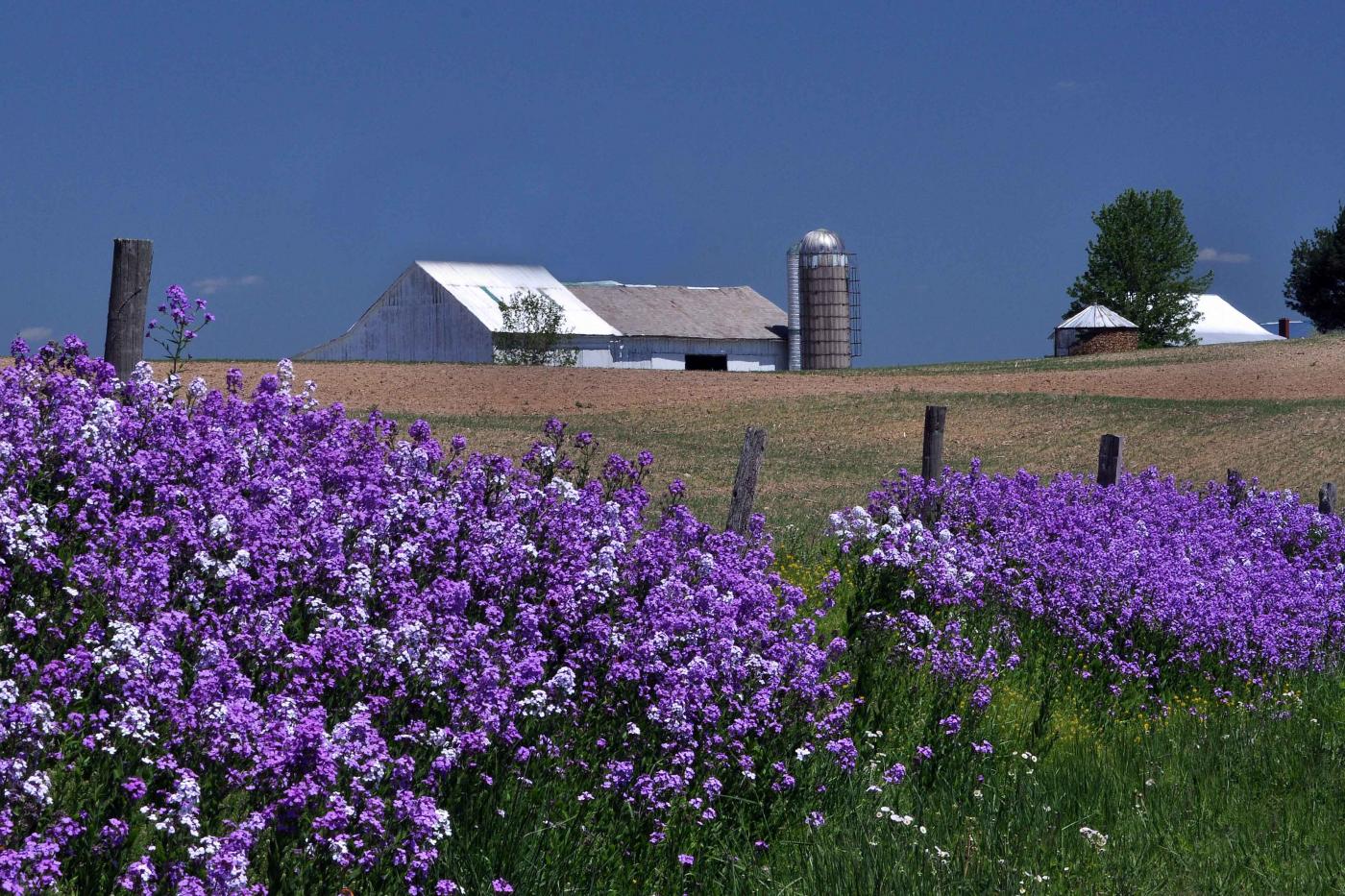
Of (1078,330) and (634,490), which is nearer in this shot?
(634,490)

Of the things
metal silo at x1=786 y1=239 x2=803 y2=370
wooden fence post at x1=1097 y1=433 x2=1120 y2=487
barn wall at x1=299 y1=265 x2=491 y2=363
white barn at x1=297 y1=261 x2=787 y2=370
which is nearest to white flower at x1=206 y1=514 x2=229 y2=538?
wooden fence post at x1=1097 y1=433 x2=1120 y2=487

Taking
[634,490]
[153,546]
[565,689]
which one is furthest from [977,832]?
[153,546]

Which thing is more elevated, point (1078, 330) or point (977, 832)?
point (1078, 330)

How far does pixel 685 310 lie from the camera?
244ft

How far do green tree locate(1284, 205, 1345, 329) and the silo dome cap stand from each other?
3093 cm

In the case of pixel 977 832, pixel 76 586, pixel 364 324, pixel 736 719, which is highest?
pixel 364 324

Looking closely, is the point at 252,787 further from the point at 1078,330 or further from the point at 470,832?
the point at 1078,330

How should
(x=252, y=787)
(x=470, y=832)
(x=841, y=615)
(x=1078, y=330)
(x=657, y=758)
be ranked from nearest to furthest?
(x=252, y=787) < (x=470, y=832) < (x=657, y=758) < (x=841, y=615) < (x=1078, y=330)

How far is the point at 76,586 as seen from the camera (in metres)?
6.93

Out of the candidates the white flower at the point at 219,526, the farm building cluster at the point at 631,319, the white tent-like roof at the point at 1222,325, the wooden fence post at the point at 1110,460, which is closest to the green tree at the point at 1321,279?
the white tent-like roof at the point at 1222,325

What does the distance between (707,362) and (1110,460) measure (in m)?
55.5

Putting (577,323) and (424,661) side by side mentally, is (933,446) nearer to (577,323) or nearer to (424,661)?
(424,661)

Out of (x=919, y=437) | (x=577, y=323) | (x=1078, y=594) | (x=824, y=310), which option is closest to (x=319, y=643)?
(x=1078, y=594)

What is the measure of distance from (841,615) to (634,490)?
8.03 ft
